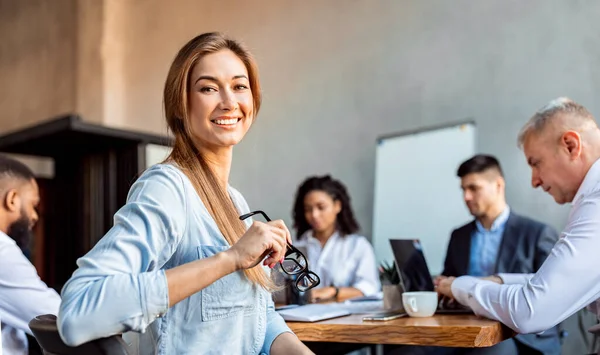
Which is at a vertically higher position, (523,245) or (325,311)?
(523,245)

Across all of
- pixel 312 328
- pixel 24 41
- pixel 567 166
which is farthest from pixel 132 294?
pixel 24 41

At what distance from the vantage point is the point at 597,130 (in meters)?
2.20

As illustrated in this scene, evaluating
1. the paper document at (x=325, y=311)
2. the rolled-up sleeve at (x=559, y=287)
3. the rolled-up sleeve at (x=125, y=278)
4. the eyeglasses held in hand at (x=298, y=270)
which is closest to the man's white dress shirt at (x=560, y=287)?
the rolled-up sleeve at (x=559, y=287)

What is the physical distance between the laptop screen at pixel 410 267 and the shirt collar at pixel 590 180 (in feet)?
1.86

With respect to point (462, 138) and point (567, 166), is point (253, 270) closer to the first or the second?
point (567, 166)

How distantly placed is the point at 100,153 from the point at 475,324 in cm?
406

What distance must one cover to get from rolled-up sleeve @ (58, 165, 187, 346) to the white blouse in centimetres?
281

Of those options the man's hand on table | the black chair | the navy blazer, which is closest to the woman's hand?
the black chair

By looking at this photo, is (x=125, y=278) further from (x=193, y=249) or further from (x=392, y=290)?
(x=392, y=290)

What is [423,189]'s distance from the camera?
4.48 meters

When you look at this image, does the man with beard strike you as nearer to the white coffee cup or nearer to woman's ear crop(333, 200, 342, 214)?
the white coffee cup

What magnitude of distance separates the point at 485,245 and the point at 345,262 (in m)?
0.93

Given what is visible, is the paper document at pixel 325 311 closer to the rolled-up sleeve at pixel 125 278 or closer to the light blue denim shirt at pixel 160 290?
the light blue denim shirt at pixel 160 290

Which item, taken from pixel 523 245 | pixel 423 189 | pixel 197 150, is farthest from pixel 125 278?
pixel 423 189
